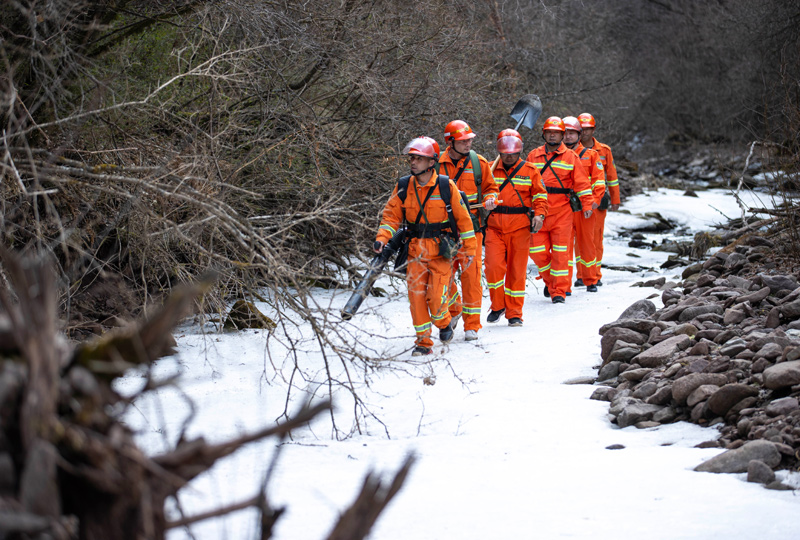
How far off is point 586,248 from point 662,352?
4.33 metres

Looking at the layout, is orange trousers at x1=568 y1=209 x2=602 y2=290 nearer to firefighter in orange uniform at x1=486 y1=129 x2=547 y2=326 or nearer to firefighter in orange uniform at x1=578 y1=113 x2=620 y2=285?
firefighter in orange uniform at x1=578 y1=113 x2=620 y2=285

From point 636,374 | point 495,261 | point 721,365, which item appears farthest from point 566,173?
point 721,365

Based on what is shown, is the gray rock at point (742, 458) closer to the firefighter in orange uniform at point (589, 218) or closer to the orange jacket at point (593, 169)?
the firefighter in orange uniform at point (589, 218)

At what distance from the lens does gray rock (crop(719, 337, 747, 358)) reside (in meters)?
5.01

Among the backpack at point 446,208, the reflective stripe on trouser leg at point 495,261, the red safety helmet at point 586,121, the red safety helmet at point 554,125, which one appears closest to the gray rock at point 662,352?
the backpack at point 446,208

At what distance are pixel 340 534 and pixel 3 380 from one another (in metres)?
0.69

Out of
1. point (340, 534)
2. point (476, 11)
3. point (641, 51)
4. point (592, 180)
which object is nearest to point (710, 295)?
point (592, 180)

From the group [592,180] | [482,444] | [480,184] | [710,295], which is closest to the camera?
[482,444]

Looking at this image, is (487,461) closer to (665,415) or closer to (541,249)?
(665,415)

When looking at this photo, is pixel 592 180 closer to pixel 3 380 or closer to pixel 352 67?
pixel 352 67

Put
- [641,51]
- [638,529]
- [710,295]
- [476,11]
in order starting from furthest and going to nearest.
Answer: [641,51] → [476,11] → [710,295] → [638,529]

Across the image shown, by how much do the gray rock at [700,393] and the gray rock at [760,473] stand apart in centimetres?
108

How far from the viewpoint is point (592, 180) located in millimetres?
9766

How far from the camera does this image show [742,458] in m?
3.60
